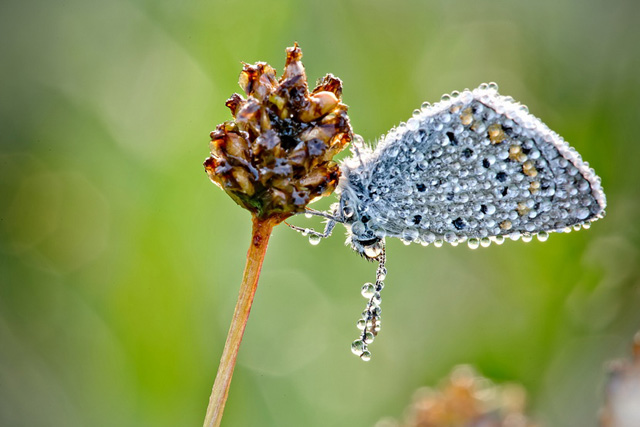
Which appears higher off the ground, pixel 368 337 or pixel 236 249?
pixel 236 249

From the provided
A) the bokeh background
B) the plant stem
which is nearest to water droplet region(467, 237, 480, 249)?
the plant stem

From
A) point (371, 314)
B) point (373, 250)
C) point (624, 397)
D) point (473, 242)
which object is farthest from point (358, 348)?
point (624, 397)

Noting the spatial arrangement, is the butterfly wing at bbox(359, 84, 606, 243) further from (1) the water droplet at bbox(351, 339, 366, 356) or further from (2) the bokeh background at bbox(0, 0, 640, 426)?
(2) the bokeh background at bbox(0, 0, 640, 426)

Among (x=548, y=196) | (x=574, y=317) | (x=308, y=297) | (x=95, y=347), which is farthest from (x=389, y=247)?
(x=548, y=196)

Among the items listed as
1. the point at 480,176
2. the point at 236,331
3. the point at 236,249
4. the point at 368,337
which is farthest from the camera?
the point at 236,249

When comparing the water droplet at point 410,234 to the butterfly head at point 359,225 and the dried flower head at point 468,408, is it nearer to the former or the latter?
the butterfly head at point 359,225

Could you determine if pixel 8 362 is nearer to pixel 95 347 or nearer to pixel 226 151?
pixel 95 347

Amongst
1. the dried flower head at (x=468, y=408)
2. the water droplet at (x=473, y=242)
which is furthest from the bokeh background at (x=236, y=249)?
the water droplet at (x=473, y=242)

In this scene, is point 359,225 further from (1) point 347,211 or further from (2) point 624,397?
(2) point 624,397
